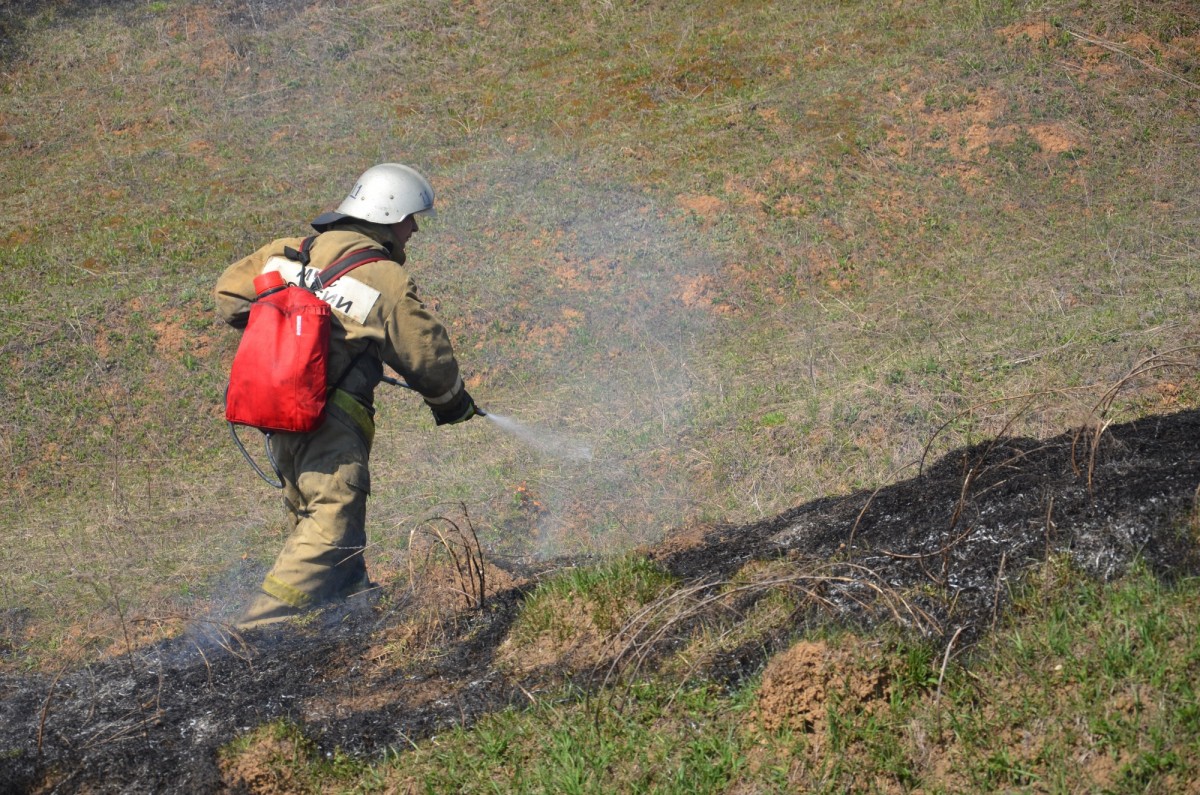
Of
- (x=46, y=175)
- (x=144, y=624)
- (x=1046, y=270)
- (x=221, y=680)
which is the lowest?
(x=1046, y=270)

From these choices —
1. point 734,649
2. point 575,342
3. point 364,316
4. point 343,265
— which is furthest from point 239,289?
point 575,342

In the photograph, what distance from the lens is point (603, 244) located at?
1006 centimetres

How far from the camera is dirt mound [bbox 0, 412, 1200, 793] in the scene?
3.13 metres

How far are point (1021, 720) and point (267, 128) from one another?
1231cm

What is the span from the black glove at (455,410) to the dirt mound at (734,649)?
0.99 metres

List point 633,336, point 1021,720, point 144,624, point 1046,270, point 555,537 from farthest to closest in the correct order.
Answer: point 633,336 → point 1046,270 → point 555,537 → point 144,624 → point 1021,720

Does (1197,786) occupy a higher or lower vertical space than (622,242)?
higher

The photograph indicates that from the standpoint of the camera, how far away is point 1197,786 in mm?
2402

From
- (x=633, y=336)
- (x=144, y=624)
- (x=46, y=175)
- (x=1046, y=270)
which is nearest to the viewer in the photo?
(x=144, y=624)

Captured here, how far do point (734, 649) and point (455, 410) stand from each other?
219cm

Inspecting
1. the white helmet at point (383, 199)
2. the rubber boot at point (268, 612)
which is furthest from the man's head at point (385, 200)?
the rubber boot at point (268, 612)

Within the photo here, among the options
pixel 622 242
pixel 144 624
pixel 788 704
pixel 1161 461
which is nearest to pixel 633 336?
pixel 622 242

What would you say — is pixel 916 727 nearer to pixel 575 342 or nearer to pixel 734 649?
pixel 734 649

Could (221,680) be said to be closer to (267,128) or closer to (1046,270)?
(1046,270)
